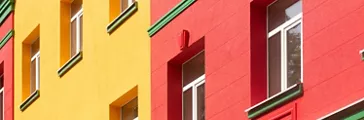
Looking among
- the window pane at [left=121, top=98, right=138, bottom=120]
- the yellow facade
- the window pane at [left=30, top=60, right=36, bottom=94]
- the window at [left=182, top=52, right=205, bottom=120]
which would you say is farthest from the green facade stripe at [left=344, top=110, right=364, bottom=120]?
the window pane at [left=30, top=60, right=36, bottom=94]

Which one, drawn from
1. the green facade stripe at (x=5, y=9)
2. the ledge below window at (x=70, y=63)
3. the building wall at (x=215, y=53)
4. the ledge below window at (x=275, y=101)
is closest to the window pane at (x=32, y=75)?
the green facade stripe at (x=5, y=9)

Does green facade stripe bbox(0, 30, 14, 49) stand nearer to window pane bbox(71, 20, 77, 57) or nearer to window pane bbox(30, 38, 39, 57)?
window pane bbox(30, 38, 39, 57)

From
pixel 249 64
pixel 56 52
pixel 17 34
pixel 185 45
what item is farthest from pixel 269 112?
pixel 17 34

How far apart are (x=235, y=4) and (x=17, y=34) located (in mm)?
12118

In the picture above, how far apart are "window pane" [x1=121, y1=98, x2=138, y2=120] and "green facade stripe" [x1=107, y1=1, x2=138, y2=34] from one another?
1402 millimetres

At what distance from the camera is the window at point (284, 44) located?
2600cm

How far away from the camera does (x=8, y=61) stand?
39062mm

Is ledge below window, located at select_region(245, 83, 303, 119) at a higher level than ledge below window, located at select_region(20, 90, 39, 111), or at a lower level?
lower

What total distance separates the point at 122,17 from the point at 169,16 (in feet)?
7.02

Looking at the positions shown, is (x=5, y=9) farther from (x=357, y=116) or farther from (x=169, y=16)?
(x=357, y=116)

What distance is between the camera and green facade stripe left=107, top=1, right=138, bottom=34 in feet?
103

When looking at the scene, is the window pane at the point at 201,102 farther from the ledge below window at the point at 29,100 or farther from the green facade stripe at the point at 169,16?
the ledge below window at the point at 29,100

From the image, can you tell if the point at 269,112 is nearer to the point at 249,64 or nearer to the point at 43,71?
the point at 249,64

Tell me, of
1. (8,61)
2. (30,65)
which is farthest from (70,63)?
(8,61)
